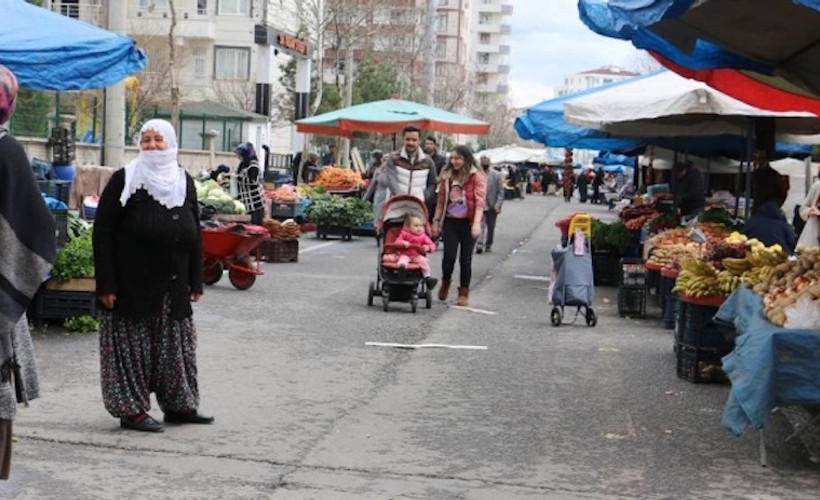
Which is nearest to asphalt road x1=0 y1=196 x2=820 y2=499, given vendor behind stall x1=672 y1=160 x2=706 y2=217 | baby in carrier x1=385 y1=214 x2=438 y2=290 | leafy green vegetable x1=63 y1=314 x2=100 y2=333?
leafy green vegetable x1=63 y1=314 x2=100 y2=333

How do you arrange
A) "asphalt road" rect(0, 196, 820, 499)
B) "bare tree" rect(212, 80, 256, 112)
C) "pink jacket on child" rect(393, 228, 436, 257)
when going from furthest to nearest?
"bare tree" rect(212, 80, 256, 112), "pink jacket on child" rect(393, 228, 436, 257), "asphalt road" rect(0, 196, 820, 499)

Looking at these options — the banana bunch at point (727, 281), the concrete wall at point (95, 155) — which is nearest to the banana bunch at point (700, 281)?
the banana bunch at point (727, 281)

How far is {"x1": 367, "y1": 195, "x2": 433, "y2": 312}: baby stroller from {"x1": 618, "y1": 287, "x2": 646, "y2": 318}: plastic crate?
2.24 m

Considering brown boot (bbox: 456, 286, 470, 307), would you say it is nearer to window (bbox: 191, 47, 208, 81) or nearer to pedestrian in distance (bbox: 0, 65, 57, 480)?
pedestrian in distance (bbox: 0, 65, 57, 480)

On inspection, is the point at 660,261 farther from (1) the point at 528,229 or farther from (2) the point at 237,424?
(1) the point at 528,229

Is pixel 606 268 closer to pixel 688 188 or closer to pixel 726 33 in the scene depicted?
pixel 688 188

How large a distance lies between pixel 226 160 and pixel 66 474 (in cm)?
3903

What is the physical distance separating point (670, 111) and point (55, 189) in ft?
25.0

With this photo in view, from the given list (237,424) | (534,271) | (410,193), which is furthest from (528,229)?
(237,424)

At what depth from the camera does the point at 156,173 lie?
26.4 ft

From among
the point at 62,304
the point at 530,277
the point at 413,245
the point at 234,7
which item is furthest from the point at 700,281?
the point at 234,7

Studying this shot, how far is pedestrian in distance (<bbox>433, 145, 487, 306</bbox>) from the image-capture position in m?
15.3

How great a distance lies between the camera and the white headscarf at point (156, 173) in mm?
8055

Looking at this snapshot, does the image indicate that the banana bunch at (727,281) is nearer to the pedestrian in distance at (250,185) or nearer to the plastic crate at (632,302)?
the plastic crate at (632,302)
